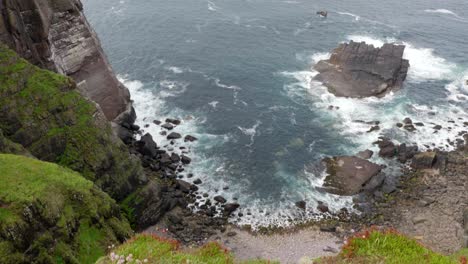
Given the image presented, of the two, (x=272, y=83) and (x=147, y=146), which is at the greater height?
(x=272, y=83)

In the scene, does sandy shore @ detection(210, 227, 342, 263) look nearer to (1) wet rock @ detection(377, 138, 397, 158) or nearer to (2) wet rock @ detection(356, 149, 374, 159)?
(2) wet rock @ detection(356, 149, 374, 159)

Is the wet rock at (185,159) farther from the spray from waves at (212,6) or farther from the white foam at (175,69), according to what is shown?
the spray from waves at (212,6)

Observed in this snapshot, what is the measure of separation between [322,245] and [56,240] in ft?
118

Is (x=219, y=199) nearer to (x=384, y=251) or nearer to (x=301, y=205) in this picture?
(x=301, y=205)

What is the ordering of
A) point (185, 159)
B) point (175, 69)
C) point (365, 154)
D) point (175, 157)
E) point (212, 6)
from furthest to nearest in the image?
1. point (212, 6)
2. point (175, 69)
3. point (365, 154)
4. point (175, 157)
5. point (185, 159)

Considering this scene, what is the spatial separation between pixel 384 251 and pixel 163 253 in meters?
10.8

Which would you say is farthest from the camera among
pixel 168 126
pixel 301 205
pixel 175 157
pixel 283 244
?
pixel 168 126

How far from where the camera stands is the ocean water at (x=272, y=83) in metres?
69.4

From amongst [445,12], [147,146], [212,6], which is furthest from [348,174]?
[445,12]

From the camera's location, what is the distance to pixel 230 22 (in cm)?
11656

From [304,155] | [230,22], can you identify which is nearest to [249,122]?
[304,155]

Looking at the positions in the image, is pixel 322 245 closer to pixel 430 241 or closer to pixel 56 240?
pixel 430 241

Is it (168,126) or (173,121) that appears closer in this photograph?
(168,126)

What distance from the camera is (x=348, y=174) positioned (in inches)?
2665
